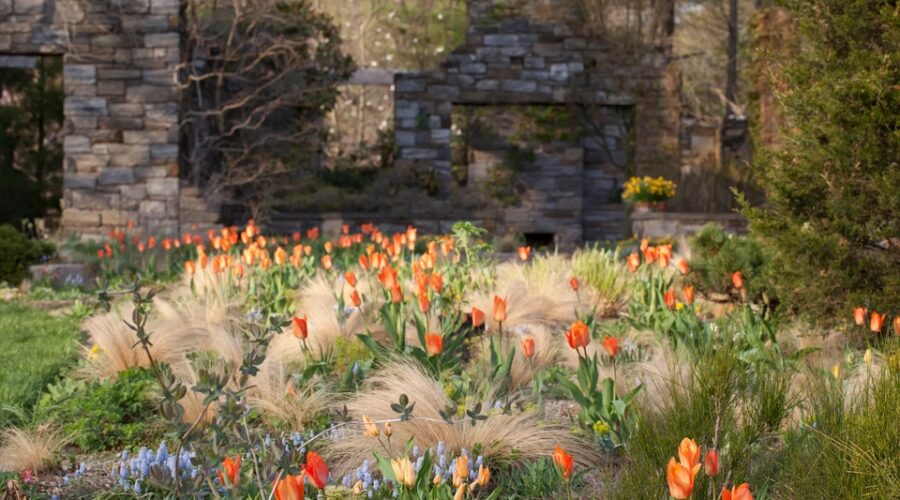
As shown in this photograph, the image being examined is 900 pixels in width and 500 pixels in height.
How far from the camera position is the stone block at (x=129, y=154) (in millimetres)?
12656

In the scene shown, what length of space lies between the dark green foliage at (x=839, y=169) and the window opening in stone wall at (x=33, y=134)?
1190 cm

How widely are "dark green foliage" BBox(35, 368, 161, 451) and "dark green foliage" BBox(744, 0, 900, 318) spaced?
3.29 metres

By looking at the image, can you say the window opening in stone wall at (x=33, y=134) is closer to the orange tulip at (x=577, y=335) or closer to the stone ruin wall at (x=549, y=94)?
the stone ruin wall at (x=549, y=94)

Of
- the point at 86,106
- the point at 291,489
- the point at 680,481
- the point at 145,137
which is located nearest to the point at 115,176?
the point at 145,137

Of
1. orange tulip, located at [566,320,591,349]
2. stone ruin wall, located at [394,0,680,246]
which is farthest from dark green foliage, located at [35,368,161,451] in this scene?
stone ruin wall, located at [394,0,680,246]

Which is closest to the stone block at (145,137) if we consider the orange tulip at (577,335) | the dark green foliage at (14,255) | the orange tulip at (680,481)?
the dark green foliage at (14,255)

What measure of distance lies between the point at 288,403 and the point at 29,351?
219cm

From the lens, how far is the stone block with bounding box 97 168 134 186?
12.7 m

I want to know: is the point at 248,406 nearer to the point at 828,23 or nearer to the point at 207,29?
the point at 828,23

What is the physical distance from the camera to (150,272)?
868 cm

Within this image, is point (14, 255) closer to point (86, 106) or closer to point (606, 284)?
point (86, 106)

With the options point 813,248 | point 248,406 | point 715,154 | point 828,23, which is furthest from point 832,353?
point 715,154

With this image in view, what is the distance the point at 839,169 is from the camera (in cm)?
538

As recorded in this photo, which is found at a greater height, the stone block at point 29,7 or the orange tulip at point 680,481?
the stone block at point 29,7
